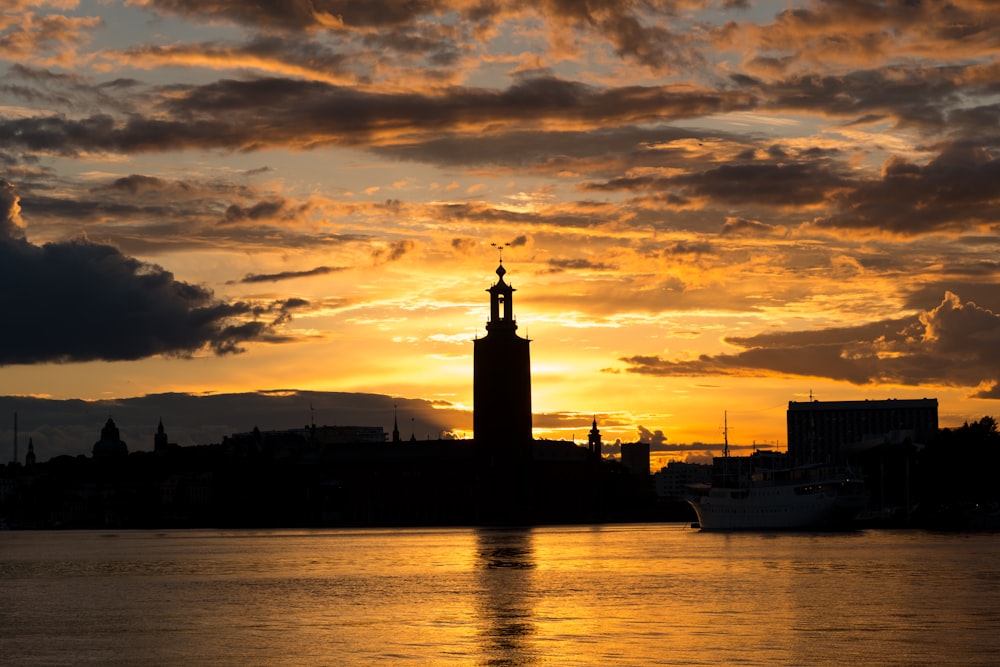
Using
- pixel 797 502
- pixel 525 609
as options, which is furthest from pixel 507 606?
pixel 797 502

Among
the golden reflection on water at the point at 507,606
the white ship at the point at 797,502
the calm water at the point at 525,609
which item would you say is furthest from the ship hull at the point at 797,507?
the golden reflection on water at the point at 507,606

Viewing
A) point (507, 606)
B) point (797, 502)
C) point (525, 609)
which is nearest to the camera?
point (525, 609)

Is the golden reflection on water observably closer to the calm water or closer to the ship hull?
the calm water

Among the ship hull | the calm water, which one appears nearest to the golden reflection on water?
the calm water

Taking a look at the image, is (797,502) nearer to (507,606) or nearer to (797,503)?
(797,503)

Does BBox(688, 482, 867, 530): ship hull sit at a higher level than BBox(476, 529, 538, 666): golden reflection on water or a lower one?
higher

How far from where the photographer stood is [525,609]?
7169 cm

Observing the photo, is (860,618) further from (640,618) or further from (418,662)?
(418,662)

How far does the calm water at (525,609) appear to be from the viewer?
2160 inches

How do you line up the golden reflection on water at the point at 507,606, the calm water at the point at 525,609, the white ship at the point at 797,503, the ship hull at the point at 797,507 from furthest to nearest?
the white ship at the point at 797,503
the ship hull at the point at 797,507
the calm water at the point at 525,609
the golden reflection on water at the point at 507,606

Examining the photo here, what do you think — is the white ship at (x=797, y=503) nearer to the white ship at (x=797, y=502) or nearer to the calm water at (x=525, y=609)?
the white ship at (x=797, y=502)

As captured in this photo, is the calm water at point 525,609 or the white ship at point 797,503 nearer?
the calm water at point 525,609

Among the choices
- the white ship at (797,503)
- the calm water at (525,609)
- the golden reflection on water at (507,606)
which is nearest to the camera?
the golden reflection on water at (507,606)

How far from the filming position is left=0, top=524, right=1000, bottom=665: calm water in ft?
180
